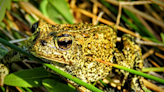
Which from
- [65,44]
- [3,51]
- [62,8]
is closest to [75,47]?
[65,44]

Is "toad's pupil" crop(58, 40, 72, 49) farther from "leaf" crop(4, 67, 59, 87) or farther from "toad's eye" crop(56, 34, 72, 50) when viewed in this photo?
"leaf" crop(4, 67, 59, 87)

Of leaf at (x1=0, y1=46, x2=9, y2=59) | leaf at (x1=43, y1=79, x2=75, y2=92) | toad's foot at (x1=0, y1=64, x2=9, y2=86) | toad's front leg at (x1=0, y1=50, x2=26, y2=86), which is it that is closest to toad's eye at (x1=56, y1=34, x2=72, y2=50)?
leaf at (x1=43, y1=79, x2=75, y2=92)

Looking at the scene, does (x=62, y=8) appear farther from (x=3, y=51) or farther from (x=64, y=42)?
(x=64, y=42)

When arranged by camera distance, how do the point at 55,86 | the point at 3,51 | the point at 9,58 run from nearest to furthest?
1. the point at 55,86
2. the point at 9,58
3. the point at 3,51

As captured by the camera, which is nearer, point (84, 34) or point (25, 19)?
point (84, 34)

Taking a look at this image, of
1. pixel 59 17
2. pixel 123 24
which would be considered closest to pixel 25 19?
pixel 59 17

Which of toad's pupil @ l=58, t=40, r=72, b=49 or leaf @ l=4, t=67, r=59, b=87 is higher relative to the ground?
toad's pupil @ l=58, t=40, r=72, b=49

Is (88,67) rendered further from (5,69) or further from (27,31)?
(27,31)
